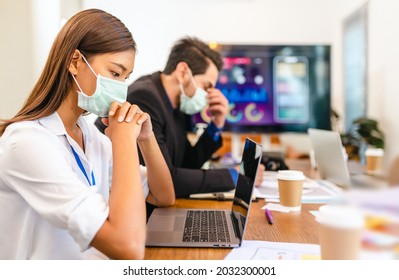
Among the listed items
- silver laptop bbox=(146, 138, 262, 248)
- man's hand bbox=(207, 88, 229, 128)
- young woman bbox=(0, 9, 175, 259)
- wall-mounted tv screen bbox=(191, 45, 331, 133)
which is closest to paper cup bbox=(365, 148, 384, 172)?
silver laptop bbox=(146, 138, 262, 248)

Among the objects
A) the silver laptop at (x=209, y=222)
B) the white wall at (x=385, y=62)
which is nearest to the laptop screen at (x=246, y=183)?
the silver laptop at (x=209, y=222)

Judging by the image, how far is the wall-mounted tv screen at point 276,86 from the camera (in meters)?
2.93

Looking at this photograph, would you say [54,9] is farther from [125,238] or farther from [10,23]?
[125,238]

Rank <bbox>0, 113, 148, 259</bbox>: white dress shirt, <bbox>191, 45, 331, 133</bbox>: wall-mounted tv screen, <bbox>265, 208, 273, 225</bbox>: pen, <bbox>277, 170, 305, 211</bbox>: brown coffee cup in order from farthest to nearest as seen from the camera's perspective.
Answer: <bbox>191, 45, 331, 133</bbox>: wall-mounted tv screen
<bbox>277, 170, 305, 211</bbox>: brown coffee cup
<bbox>265, 208, 273, 225</bbox>: pen
<bbox>0, 113, 148, 259</bbox>: white dress shirt

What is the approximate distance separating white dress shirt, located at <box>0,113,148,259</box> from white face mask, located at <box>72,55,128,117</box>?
0.07 metres

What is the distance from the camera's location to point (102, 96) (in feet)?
2.67

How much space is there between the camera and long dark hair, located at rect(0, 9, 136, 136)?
2.51 feet

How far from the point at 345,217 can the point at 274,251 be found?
0.84 feet

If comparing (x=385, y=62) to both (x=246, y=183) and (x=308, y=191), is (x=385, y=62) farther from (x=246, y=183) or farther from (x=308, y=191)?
(x=246, y=183)

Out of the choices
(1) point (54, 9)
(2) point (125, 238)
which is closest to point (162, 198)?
(2) point (125, 238)

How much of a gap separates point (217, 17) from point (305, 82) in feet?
2.87

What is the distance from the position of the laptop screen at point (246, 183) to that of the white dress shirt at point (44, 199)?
0.29 m

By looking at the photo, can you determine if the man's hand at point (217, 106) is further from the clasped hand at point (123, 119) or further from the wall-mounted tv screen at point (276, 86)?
the wall-mounted tv screen at point (276, 86)

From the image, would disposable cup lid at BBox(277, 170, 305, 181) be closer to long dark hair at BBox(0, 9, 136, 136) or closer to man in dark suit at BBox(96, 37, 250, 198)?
man in dark suit at BBox(96, 37, 250, 198)
